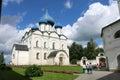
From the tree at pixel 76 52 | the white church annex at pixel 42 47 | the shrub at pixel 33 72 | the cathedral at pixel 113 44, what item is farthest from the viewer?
the tree at pixel 76 52

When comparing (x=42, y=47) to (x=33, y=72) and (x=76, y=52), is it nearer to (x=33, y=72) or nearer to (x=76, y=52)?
(x=76, y=52)

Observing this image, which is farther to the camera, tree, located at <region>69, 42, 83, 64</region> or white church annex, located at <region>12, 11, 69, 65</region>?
tree, located at <region>69, 42, 83, 64</region>

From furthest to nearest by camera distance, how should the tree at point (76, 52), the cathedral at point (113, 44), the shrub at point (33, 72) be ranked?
the tree at point (76, 52)
the cathedral at point (113, 44)
the shrub at point (33, 72)

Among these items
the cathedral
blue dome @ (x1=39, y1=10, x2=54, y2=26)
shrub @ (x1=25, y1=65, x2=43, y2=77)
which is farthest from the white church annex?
shrub @ (x1=25, y1=65, x2=43, y2=77)

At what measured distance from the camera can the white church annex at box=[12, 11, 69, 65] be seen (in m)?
44.7

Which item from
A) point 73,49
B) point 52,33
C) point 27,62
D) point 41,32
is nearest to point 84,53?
point 73,49

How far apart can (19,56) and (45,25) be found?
46.0ft

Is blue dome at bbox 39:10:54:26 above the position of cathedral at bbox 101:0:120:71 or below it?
above

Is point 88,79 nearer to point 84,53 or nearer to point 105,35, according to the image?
point 105,35

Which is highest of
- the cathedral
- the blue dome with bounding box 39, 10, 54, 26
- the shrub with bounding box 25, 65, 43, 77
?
the blue dome with bounding box 39, 10, 54, 26

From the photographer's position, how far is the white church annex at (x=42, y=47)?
147 ft

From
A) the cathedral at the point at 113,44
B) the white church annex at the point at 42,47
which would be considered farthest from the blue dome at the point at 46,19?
the cathedral at the point at 113,44

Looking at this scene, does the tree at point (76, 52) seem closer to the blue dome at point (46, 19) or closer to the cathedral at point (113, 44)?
the blue dome at point (46, 19)

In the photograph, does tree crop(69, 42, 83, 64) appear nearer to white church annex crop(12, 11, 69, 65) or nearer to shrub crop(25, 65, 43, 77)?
white church annex crop(12, 11, 69, 65)
